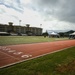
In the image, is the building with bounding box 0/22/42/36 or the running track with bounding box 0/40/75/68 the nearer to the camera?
the running track with bounding box 0/40/75/68

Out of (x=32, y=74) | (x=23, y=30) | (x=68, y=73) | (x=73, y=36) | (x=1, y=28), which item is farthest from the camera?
(x=23, y=30)

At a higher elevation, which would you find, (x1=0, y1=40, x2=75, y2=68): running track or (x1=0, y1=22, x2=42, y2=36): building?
(x1=0, y1=22, x2=42, y2=36): building

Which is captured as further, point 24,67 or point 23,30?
point 23,30

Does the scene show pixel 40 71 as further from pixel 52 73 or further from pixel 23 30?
pixel 23 30

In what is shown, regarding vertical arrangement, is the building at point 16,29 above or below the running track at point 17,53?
above

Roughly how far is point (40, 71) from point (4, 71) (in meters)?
2.00

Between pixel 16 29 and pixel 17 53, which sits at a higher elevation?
pixel 16 29

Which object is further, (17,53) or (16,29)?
(16,29)

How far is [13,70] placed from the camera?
630 centimetres

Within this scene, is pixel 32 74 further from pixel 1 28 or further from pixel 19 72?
pixel 1 28

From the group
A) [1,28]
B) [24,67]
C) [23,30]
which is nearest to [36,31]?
[23,30]

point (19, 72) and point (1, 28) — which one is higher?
point (1, 28)

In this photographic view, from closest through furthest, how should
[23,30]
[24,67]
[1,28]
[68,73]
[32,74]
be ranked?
[32,74]
[68,73]
[24,67]
[1,28]
[23,30]

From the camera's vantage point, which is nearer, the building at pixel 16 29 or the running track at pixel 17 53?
the running track at pixel 17 53
